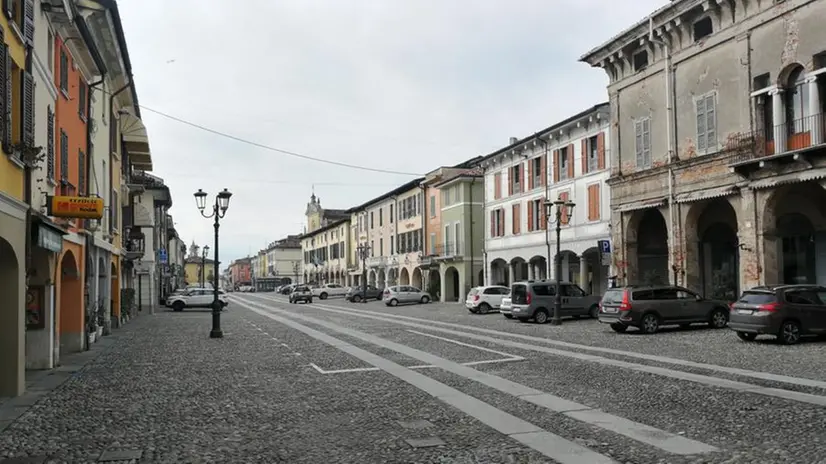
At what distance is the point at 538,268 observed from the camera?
41156mm

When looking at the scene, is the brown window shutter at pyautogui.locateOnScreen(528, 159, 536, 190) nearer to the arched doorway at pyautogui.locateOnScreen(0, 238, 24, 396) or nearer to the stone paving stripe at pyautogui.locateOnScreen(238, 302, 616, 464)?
the stone paving stripe at pyautogui.locateOnScreen(238, 302, 616, 464)

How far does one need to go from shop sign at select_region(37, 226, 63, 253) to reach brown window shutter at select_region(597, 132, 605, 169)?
25074 mm

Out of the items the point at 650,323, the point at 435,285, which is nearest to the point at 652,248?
the point at 650,323

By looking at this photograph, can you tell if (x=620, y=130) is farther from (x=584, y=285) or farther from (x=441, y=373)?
(x=441, y=373)

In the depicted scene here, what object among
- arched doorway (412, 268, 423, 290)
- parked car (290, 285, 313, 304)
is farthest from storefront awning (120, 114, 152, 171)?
arched doorway (412, 268, 423, 290)

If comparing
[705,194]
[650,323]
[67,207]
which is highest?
[705,194]

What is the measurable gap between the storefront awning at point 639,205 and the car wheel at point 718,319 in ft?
19.0

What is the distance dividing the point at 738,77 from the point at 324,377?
18.5 m

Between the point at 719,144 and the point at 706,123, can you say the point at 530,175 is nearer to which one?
the point at 706,123

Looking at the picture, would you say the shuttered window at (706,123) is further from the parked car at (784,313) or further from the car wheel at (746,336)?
the car wheel at (746,336)

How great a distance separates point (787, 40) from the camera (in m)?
21.8

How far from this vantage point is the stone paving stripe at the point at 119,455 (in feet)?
24.2

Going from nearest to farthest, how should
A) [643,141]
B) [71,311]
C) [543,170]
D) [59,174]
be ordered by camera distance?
[59,174] < [71,311] < [643,141] < [543,170]

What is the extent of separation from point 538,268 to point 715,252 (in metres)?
13.6
